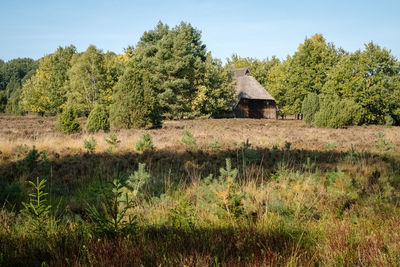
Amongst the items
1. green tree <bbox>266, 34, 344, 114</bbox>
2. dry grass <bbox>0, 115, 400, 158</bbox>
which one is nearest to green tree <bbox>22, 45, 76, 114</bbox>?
dry grass <bbox>0, 115, 400, 158</bbox>

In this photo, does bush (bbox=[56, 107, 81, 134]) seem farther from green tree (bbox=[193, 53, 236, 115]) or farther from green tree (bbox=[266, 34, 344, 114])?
green tree (bbox=[266, 34, 344, 114])

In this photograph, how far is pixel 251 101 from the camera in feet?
153

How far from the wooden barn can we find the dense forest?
10.1 feet

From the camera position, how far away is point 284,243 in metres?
2.74

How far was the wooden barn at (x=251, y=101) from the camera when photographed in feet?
149

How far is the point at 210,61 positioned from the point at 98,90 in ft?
49.2

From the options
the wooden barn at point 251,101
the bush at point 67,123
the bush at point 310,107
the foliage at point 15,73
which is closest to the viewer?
the bush at point 67,123

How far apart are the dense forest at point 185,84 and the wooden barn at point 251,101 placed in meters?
3.07

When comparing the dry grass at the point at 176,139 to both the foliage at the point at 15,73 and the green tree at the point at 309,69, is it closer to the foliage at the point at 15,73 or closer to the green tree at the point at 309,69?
the green tree at the point at 309,69

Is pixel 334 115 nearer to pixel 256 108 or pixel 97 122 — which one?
pixel 97 122

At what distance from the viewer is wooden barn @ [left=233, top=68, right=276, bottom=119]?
4556 centimetres

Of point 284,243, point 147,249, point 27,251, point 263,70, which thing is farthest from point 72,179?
point 263,70

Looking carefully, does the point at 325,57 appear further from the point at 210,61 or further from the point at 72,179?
the point at 72,179

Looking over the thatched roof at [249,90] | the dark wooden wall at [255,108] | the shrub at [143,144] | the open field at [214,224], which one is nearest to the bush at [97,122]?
the shrub at [143,144]
